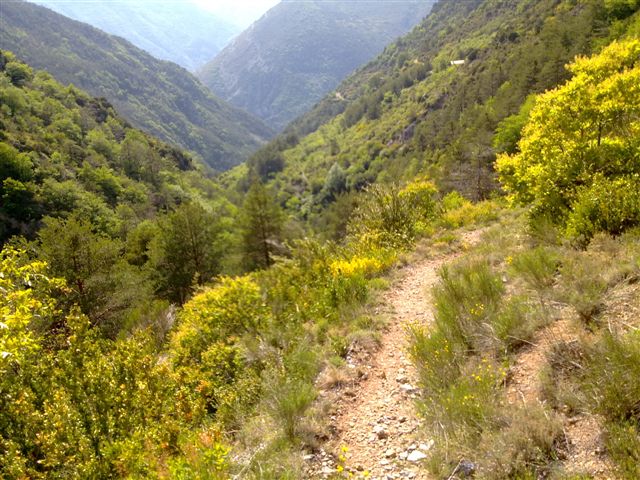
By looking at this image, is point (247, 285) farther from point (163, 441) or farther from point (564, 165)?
point (564, 165)

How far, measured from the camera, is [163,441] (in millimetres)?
4094

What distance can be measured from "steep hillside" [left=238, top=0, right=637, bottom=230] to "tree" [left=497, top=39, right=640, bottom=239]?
15.9 meters

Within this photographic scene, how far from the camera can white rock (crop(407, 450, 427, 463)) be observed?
3370 mm

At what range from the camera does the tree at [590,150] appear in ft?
17.9

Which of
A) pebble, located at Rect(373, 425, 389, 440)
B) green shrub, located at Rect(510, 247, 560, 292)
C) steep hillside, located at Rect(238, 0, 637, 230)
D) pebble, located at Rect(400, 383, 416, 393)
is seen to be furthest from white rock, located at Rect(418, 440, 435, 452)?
steep hillside, located at Rect(238, 0, 637, 230)

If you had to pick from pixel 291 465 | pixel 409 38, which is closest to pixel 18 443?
pixel 291 465

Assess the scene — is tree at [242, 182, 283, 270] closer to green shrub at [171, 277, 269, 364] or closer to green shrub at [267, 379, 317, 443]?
green shrub at [171, 277, 269, 364]

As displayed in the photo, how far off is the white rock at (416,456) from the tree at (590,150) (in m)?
3.99

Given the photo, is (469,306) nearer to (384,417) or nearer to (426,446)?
(384,417)

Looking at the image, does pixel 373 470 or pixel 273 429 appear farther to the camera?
pixel 273 429

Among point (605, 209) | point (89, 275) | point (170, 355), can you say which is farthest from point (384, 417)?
point (89, 275)

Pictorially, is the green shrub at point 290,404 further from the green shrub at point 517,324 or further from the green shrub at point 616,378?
the green shrub at point 616,378

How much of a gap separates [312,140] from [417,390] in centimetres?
14239

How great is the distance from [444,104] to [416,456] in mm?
88277
